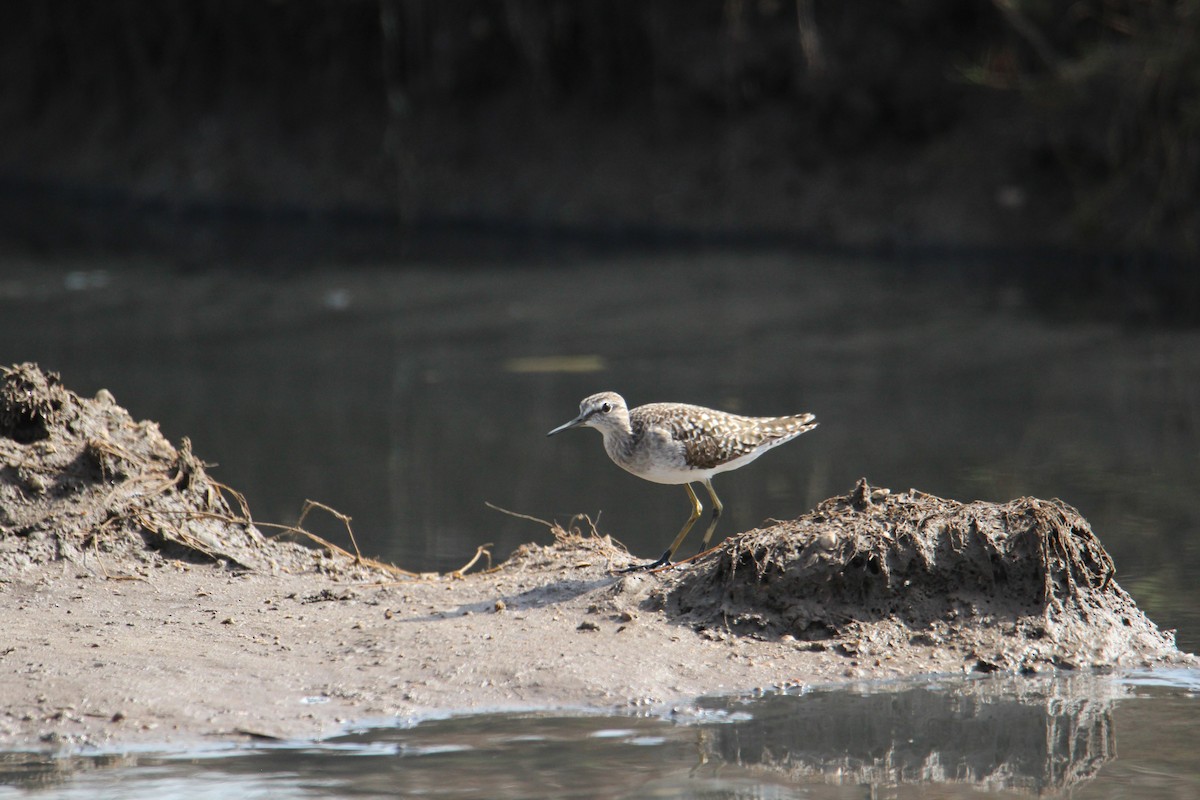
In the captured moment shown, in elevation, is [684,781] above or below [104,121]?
below

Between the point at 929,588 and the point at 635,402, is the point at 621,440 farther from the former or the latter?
the point at 635,402

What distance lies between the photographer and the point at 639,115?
69.1 feet

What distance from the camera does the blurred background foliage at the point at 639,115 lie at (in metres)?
17.0

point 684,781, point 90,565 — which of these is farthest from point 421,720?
point 90,565

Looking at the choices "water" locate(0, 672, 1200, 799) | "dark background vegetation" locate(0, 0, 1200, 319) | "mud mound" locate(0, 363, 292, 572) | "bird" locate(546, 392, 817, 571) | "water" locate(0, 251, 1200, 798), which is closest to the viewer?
"water" locate(0, 672, 1200, 799)

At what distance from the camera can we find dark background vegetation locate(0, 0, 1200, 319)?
16953 mm

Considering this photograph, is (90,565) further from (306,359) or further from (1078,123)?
(1078,123)

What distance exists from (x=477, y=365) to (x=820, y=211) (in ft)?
26.0

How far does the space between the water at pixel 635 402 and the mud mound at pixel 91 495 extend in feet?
3.29

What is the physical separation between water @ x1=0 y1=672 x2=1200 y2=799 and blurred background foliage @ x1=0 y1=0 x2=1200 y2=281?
A: 11.3 metres

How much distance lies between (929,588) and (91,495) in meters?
3.51

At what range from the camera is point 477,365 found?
1227 centimetres

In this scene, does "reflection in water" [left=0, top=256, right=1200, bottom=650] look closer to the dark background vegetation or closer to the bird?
the bird

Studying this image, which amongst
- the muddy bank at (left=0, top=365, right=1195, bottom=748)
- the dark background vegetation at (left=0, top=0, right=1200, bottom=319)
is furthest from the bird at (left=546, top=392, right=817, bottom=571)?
the dark background vegetation at (left=0, top=0, right=1200, bottom=319)
